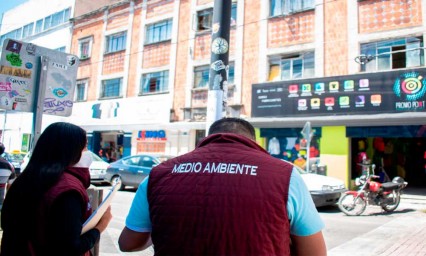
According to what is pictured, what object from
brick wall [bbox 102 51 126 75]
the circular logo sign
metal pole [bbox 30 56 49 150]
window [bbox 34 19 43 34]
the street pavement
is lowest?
the street pavement

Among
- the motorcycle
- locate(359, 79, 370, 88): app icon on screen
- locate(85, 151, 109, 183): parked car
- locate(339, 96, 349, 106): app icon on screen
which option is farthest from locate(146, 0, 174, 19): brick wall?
the motorcycle

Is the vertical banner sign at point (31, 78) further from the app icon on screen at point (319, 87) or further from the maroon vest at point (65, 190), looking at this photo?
the app icon on screen at point (319, 87)

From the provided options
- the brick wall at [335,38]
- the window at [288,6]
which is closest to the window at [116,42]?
the window at [288,6]

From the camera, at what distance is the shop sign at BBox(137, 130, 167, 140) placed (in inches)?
744

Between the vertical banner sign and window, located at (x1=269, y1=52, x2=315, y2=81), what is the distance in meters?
12.1

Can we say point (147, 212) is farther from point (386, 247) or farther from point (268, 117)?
point (268, 117)

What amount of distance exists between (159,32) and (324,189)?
13.9m

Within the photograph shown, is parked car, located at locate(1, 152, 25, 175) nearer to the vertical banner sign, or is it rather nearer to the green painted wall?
the green painted wall

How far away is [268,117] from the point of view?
15.2 meters

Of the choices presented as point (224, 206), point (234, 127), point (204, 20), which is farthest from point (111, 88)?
point (224, 206)

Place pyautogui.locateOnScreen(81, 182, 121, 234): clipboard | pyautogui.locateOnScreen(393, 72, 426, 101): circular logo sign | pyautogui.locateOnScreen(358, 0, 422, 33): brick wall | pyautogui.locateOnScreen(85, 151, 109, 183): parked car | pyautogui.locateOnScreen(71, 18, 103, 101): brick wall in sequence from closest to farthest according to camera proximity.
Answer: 1. pyautogui.locateOnScreen(81, 182, 121, 234): clipboard
2. pyautogui.locateOnScreen(393, 72, 426, 101): circular logo sign
3. pyautogui.locateOnScreen(358, 0, 422, 33): brick wall
4. pyautogui.locateOnScreen(85, 151, 109, 183): parked car
5. pyautogui.locateOnScreen(71, 18, 103, 101): brick wall

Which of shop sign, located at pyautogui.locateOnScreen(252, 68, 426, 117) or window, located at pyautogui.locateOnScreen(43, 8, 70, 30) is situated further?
window, located at pyautogui.locateOnScreen(43, 8, 70, 30)

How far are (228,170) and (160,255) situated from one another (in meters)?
0.49

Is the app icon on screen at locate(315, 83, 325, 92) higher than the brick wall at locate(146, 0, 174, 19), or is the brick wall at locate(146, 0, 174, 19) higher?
the brick wall at locate(146, 0, 174, 19)
